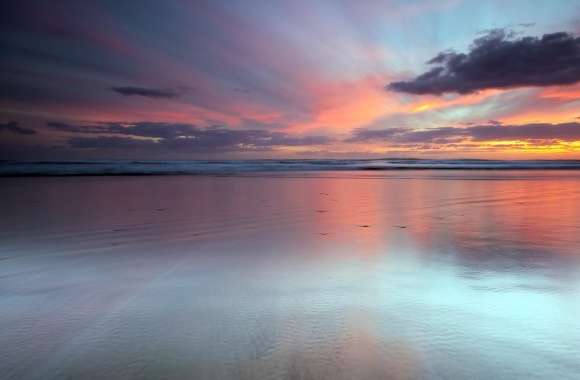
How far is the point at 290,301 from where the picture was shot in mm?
2393

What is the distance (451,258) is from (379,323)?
1.72 meters

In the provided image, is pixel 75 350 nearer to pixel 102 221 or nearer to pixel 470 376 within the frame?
pixel 470 376

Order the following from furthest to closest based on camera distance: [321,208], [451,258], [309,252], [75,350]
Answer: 1. [321,208]
2. [309,252]
3. [451,258]
4. [75,350]

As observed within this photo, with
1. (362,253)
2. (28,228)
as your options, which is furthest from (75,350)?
(28,228)

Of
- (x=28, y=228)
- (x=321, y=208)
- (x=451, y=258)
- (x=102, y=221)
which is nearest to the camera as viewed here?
(x=451, y=258)

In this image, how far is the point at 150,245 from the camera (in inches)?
160

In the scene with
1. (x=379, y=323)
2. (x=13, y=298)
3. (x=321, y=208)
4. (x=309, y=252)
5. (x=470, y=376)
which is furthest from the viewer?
(x=321, y=208)

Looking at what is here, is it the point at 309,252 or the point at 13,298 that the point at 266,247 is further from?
the point at 13,298

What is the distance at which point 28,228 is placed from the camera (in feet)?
16.0

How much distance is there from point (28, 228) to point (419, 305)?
5069 millimetres

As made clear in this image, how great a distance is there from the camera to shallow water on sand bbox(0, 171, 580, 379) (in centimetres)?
167

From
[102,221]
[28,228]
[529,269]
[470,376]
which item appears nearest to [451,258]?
[529,269]

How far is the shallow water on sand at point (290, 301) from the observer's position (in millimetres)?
1672

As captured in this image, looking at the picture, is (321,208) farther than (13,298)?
Yes
